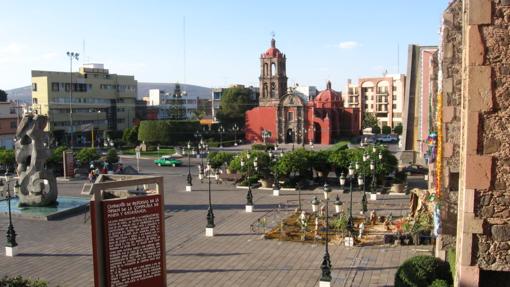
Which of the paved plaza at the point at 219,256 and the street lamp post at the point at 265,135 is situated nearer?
the paved plaza at the point at 219,256

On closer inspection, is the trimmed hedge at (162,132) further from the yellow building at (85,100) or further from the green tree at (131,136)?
the yellow building at (85,100)

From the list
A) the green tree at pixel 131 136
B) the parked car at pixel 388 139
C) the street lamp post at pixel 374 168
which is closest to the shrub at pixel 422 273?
the street lamp post at pixel 374 168

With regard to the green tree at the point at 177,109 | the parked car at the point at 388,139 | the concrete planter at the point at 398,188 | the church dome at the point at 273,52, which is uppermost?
the church dome at the point at 273,52

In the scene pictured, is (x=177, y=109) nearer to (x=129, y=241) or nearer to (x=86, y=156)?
(x=86, y=156)

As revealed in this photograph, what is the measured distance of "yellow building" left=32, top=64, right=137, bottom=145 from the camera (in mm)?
72250

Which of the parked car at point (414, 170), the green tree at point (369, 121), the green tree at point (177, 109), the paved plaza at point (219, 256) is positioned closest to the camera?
the paved plaza at point (219, 256)

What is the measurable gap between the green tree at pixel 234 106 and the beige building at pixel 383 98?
24.1 meters

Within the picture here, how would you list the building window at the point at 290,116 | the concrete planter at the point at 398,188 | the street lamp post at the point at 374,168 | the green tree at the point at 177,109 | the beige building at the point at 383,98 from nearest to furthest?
1. the street lamp post at the point at 374,168
2. the concrete planter at the point at 398,188
3. the building window at the point at 290,116
4. the green tree at the point at 177,109
5. the beige building at the point at 383,98

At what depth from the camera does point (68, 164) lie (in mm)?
44375

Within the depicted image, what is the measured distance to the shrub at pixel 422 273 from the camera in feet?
45.2

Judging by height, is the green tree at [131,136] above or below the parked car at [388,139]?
above

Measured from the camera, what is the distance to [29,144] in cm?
3047

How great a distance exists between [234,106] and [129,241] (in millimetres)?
79457

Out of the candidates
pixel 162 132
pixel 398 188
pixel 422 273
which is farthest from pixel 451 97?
pixel 162 132
